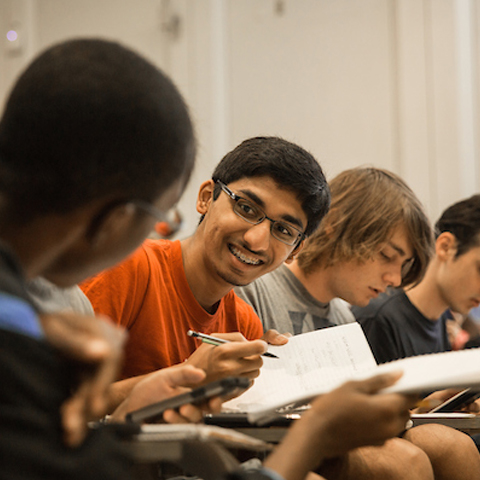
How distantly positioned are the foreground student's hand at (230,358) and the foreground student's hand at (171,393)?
71 millimetres

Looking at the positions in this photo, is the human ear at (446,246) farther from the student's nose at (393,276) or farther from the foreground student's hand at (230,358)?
the foreground student's hand at (230,358)

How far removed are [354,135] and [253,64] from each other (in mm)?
529

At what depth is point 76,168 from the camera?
1.72 ft

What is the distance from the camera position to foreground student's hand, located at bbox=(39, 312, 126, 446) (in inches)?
16.9

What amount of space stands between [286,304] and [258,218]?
477 millimetres

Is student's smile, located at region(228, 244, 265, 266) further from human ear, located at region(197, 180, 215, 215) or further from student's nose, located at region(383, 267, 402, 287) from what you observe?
student's nose, located at region(383, 267, 402, 287)

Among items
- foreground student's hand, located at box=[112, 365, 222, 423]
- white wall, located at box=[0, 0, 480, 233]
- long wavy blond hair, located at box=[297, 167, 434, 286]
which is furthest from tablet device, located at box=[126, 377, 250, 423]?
white wall, located at box=[0, 0, 480, 233]

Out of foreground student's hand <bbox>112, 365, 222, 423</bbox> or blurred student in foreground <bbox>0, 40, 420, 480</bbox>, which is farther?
foreground student's hand <bbox>112, 365, 222, 423</bbox>

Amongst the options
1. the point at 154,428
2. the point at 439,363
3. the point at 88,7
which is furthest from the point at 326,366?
the point at 88,7

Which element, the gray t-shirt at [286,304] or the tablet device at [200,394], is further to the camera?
the gray t-shirt at [286,304]

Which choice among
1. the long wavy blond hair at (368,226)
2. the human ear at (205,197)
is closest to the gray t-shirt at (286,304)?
the long wavy blond hair at (368,226)

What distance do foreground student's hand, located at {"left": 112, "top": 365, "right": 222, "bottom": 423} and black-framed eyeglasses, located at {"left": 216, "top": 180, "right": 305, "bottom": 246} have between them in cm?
51

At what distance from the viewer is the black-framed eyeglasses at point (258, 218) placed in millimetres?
1315

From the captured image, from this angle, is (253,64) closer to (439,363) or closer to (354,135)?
(354,135)
